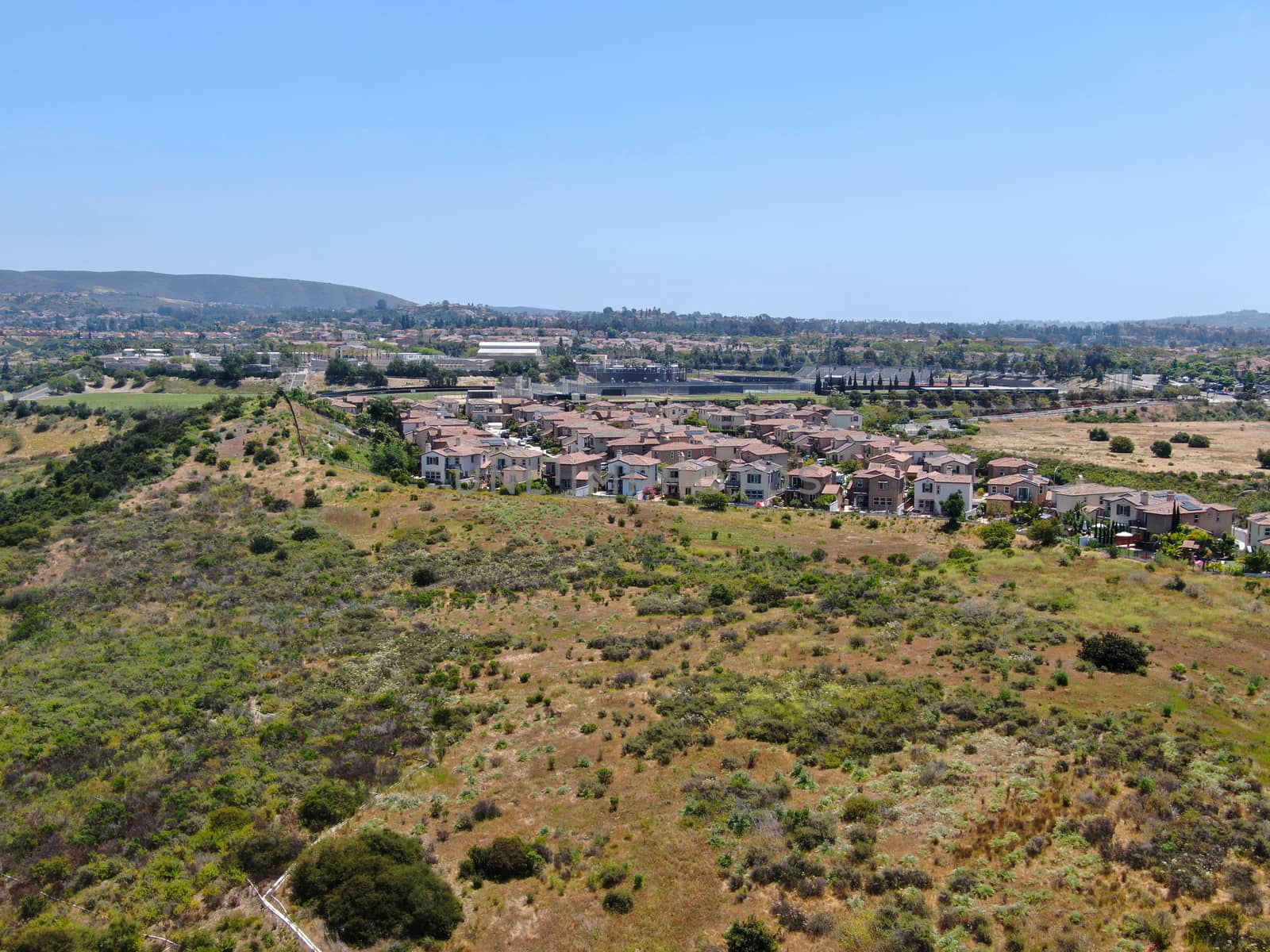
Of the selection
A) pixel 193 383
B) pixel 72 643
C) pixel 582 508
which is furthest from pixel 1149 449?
pixel 193 383

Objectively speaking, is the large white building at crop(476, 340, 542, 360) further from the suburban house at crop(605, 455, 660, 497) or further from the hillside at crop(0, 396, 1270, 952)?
the hillside at crop(0, 396, 1270, 952)

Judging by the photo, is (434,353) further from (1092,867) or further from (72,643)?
(1092,867)

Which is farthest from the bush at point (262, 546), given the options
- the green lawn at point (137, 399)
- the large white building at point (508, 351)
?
the large white building at point (508, 351)

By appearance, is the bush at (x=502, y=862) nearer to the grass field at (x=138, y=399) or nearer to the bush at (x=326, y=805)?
the bush at (x=326, y=805)

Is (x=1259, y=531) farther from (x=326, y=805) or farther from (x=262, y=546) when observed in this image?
(x=262, y=546)

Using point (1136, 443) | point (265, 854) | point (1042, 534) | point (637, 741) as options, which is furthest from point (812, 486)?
point (1136, 443)
